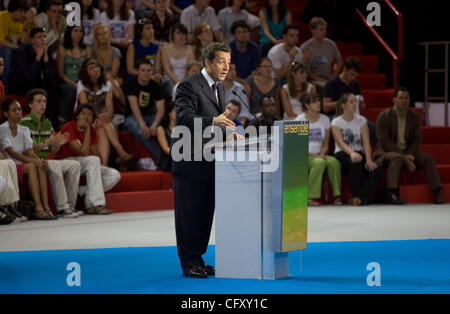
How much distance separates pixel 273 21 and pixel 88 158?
432cm

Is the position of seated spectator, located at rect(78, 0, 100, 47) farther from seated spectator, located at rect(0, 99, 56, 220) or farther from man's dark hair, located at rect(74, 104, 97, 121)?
seated spectator, located at rect(0, 99, 56, 220)

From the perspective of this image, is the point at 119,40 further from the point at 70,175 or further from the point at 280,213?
the point at 280,213

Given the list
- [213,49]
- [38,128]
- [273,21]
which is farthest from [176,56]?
[213,49]

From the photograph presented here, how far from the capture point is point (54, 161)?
877cm

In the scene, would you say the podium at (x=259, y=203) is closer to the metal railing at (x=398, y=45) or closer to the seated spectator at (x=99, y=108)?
the seated spectator at (x=99, y=108)

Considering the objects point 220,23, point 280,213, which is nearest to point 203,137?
point 280,213

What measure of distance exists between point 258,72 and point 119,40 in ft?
6.45

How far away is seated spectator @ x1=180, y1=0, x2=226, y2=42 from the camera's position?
11.7 metres

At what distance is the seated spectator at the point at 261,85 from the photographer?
10.6 metres

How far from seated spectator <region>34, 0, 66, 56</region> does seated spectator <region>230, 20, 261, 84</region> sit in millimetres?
2368

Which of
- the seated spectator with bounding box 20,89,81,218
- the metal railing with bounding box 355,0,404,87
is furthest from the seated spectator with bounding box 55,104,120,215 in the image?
the metal railing with bounding box 355,0,404,87

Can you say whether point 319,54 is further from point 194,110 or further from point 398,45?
point 194,110

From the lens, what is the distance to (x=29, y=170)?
8492mm

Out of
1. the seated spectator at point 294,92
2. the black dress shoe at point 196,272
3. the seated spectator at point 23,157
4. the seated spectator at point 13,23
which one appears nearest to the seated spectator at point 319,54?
the seated spectator at point 294,92
